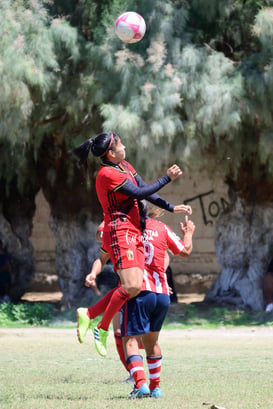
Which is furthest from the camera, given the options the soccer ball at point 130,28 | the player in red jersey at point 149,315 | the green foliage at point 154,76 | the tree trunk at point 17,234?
the tree trunk at point 17,234

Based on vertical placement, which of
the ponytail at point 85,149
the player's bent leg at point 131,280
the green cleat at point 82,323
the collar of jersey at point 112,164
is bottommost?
the green cleat at point 82,323

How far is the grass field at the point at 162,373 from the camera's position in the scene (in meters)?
5.85

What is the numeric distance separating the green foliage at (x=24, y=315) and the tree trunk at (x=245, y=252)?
3167 mm

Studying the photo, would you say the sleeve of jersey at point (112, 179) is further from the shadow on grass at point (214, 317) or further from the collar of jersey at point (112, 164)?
the shadow on grass at point (214, 317)

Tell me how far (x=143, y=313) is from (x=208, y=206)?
13020mm

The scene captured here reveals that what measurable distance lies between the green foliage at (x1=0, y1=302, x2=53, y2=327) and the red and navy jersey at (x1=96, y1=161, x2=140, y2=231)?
8509 millimetres

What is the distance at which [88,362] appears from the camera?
9.22 metres

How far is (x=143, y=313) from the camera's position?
20.9ft

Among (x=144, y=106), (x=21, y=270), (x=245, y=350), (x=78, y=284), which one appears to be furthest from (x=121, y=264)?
(x=21, y=270)

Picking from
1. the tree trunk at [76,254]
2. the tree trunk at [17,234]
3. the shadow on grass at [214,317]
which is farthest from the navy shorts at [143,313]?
the tree trunk at [17,234]

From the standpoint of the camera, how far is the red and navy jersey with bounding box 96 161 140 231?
633cm

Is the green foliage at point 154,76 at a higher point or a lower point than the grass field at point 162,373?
higher

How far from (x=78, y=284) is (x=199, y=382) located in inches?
358

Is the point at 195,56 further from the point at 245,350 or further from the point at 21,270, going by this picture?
the point at 21,270
